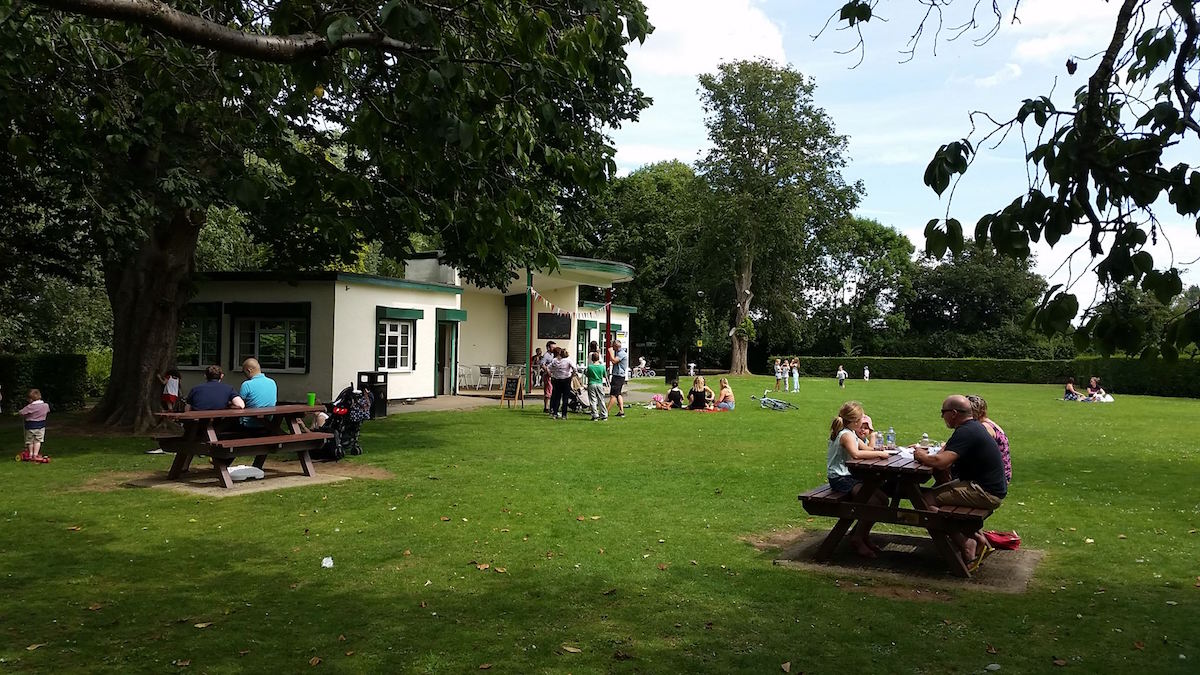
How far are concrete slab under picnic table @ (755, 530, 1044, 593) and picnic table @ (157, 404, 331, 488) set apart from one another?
6.02 m

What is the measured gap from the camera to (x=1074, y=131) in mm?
3316

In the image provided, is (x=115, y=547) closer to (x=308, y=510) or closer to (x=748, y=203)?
(x=308, y=510)

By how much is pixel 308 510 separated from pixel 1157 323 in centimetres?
760

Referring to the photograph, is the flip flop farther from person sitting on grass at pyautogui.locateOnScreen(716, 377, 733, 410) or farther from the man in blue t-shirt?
person sitting on grass at pyautogui.locateOnScreen(716, 377, 733, 410)

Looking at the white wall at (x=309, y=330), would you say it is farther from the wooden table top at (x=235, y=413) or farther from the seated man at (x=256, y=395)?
the wooden table top at (x=235, y=413)

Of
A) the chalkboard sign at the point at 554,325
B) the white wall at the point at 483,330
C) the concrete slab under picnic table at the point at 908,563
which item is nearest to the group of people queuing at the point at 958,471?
the concrete slab under picnic table at the point at 908,563

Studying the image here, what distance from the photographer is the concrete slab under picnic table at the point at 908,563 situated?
6.39 metres

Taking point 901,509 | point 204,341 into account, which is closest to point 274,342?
point 204,341

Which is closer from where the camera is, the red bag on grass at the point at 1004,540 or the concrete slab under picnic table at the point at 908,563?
the concrete slab under picnic table at the point at 908,563

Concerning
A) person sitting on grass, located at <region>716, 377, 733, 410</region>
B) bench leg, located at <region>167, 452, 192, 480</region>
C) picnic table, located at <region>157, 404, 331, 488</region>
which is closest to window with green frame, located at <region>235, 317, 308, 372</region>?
person sitting on grass, located at <region>716, 377, 733, 410</region>

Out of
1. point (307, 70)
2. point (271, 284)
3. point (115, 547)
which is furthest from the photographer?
point (271, 284)

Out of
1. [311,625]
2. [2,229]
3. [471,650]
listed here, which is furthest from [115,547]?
[2,229]

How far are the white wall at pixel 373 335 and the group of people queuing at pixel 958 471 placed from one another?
15977mm

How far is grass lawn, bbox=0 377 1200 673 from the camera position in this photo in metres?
4.79
